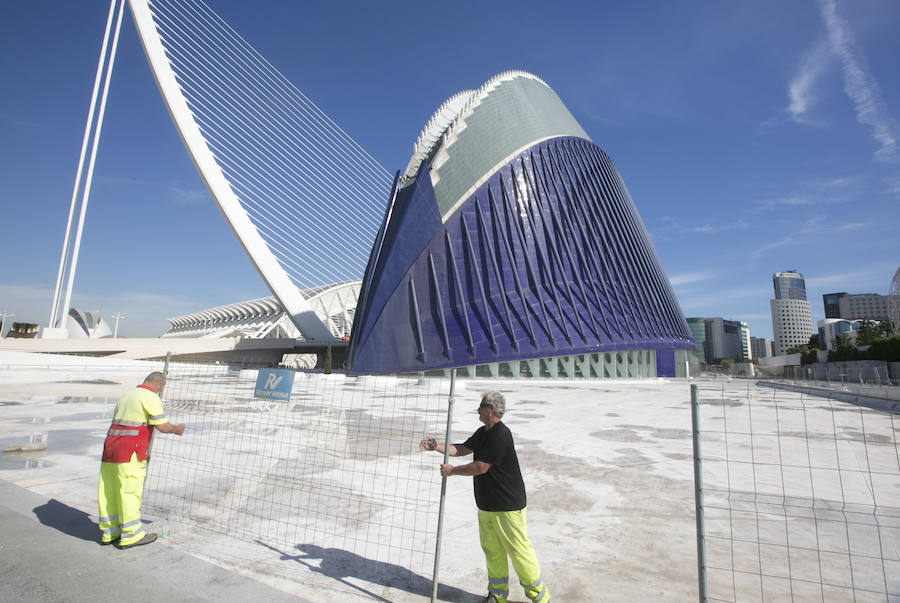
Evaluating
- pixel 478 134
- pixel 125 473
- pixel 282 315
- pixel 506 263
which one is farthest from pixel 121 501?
pixel 282 315

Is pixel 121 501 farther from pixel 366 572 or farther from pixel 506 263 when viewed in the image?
pixel 506 263

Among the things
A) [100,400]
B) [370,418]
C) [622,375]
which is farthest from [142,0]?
[622,375]

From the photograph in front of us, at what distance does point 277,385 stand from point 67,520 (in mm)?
3798

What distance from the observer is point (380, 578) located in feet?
13.1

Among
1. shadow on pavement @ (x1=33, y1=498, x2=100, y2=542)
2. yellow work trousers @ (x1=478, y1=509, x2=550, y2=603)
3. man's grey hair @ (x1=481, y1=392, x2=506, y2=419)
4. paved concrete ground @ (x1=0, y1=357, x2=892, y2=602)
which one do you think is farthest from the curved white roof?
yellow work trousers @ (x1=478, y1=509, x2=550, y2=603)

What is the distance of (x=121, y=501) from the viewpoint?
444 centimetres

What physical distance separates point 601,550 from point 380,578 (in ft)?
7.15

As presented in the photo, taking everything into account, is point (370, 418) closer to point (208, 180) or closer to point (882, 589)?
point (882, 589)

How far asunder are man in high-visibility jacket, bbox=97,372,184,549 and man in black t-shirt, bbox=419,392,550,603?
302cm

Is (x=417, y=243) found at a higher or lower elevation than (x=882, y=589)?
higher

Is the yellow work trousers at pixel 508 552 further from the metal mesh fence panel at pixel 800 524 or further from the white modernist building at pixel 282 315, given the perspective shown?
the white modernist building at pixel 282 315

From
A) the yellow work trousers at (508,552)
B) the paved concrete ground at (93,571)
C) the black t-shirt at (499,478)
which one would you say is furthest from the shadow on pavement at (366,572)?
the black t-shirt at (499,478)

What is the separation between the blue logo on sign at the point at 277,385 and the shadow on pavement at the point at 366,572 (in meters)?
3.83

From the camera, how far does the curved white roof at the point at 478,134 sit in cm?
3222
